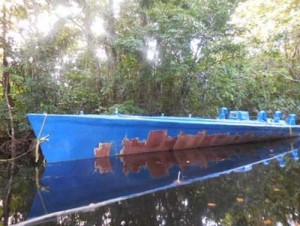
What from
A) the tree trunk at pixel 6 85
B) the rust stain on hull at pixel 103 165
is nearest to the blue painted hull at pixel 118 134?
the rust stain on hull at pixel 103 165

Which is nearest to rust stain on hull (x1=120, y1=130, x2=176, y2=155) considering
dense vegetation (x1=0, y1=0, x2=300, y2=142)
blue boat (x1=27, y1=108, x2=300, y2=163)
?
blue boat (x1=27, y1=108, x2=300, y2=163)

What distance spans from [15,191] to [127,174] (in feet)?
4.99

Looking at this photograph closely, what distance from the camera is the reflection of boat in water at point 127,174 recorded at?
11.9ft

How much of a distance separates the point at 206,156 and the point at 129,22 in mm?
3999

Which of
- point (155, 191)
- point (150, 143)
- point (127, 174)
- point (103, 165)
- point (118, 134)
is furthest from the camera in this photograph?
point (150, 143)

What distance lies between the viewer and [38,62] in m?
7.38

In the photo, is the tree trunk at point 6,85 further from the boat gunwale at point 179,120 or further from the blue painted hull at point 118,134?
the boat gunwale at point 179,120

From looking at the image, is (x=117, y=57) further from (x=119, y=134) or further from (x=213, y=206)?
(x=213, y=206)

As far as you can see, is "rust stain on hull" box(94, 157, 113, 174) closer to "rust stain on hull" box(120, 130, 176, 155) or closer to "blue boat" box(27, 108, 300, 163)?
"blue boat" box(27, 108, 300, 163)

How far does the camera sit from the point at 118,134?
239 inches

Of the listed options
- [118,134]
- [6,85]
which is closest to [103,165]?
[118,134]

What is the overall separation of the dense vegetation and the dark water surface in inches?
80.8

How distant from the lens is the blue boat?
5566mm

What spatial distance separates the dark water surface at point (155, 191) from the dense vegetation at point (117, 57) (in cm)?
205
